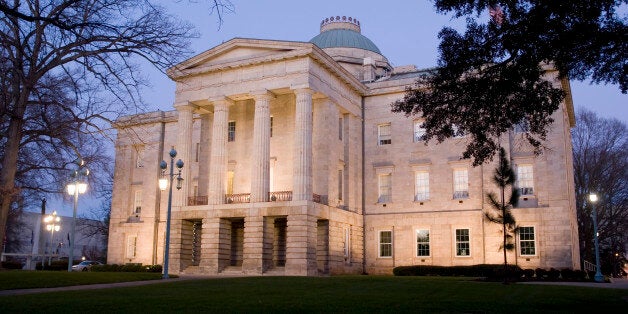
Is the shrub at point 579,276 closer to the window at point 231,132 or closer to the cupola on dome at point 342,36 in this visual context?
the window at point 231,132

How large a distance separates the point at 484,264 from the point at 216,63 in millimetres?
24073

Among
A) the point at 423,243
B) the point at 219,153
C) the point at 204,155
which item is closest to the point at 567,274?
the point at 423,243

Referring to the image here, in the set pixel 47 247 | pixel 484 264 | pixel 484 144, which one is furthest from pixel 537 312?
pixel 47 247

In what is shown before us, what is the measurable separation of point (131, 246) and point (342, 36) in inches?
1156

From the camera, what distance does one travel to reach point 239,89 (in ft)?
149

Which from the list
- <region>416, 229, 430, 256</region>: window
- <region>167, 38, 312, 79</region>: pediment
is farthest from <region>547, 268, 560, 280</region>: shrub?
<region>167, 38, 312, 79</region>: pediment

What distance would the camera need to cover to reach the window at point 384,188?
4950 centimetres

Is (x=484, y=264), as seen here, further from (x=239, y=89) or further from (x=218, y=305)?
(x=218, y=305)

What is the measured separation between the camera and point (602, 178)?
61312 millimetres

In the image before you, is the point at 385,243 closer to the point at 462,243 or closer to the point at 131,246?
the point at 462,243

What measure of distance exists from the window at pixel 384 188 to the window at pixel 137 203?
2257 centimetres

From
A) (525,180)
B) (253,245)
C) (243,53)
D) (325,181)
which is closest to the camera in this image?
(253,245)

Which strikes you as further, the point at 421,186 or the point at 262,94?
the point at 421,186

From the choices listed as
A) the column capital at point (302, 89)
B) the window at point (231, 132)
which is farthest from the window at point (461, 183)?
the window at point (231, 132)
